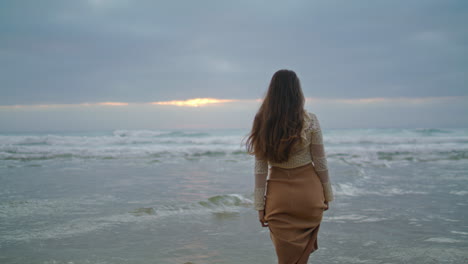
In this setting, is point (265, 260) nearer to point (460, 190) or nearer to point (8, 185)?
point (460, 190)

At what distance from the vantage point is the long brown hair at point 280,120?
235 cm

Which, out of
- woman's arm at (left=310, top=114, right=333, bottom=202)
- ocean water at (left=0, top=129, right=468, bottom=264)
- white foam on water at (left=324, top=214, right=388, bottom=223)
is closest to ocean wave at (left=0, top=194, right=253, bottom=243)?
ocean water at (left=0, top=129, right=468, bottom=264)

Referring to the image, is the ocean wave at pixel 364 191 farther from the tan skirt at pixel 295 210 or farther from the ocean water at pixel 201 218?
the tan skirt at pixel 295 210

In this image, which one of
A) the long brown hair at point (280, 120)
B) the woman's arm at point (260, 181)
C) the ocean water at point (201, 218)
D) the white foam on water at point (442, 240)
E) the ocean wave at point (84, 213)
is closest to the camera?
the long brown hair at point (280, 120)

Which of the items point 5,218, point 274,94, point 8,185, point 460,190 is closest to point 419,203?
point 460,190

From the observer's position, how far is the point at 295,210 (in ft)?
7.95

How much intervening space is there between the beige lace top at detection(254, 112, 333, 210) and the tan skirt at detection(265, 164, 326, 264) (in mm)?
44

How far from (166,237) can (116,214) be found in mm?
1519

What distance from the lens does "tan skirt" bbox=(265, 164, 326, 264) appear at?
243 cm

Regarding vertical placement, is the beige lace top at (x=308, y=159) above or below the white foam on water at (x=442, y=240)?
above

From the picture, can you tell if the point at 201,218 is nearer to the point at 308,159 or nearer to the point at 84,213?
the point at 84,213

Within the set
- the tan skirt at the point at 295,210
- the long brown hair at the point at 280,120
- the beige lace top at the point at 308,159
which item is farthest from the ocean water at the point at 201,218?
the long brown hair at the point at 280,120

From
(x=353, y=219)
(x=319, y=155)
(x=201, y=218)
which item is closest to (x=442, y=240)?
(x=353, y=219)

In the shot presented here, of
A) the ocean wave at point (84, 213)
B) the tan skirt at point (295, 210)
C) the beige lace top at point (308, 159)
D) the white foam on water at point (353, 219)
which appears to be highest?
the beige lace top at point (308, 159)
